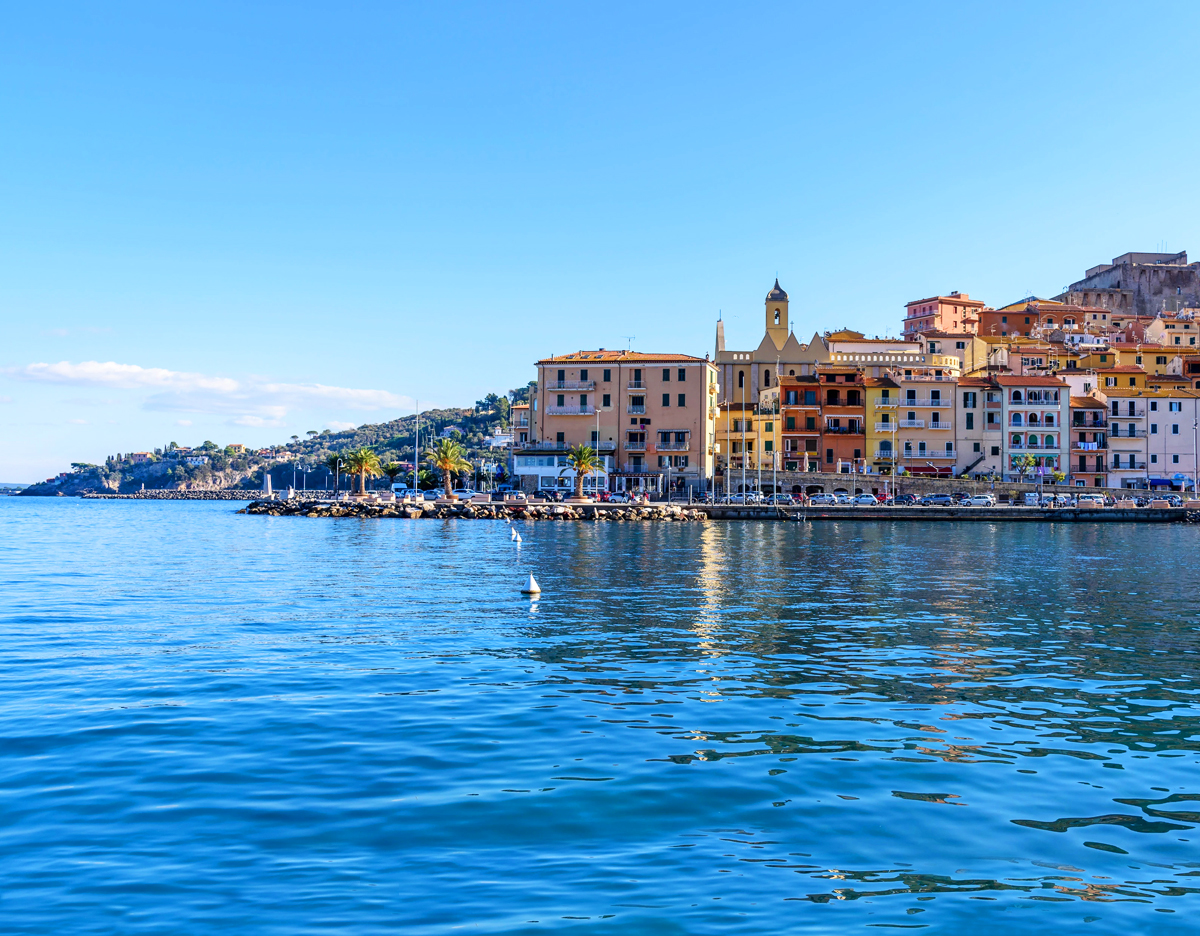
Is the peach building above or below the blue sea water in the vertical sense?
above

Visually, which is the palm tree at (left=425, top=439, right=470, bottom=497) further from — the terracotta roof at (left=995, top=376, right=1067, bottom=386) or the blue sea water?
the blue sea water

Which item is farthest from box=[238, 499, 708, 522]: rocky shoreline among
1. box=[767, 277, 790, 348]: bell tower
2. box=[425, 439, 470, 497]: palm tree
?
box=[767, 277, 790, 348]: bell tower

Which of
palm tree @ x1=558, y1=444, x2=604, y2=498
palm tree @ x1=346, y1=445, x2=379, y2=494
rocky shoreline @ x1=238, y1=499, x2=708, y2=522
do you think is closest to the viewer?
rocky shoreline @ x1=238, y1=499, x2=708, y2=522

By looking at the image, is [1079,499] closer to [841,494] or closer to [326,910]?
[841,494]

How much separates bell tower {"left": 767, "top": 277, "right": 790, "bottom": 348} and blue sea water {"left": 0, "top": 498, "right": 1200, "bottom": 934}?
299 ft

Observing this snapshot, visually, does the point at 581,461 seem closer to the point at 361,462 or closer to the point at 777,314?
the point at 361,462

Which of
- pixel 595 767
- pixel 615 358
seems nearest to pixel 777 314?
pixel 615 358

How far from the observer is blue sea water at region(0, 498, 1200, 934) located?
741 centimetres

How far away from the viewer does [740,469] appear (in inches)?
3848

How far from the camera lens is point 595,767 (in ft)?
35.5

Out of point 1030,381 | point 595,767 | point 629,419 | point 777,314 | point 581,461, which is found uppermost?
point 777,314

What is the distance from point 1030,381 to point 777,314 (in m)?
30.1

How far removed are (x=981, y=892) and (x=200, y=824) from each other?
6818 millimetres

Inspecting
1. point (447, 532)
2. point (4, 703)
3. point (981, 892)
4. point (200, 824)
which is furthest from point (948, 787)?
point (447, 532)
